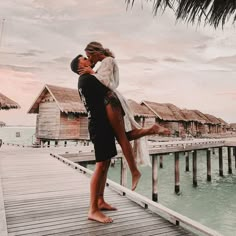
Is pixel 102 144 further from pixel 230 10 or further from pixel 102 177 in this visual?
pixel 230 10

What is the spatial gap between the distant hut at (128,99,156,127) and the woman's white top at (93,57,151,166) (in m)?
24.6

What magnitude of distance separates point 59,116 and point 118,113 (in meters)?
18.3

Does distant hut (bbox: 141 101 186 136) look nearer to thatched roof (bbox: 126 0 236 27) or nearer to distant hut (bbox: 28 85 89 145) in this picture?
distant hut (bbox: 28 85 89 145)

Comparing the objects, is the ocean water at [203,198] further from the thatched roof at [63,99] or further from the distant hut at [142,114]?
the distant hut at [142,114]

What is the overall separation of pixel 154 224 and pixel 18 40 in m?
18.1

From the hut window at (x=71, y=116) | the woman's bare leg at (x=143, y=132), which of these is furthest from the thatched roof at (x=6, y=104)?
the woman's bare leg at (x=143, y=132)

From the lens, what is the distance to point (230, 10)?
186cm

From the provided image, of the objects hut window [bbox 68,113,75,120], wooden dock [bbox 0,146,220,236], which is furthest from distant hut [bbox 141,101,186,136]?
wooden dock [bbox 0,146,220,236]

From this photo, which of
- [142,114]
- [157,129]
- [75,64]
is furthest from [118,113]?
[142,114]

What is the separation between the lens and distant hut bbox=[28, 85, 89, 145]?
20.3m

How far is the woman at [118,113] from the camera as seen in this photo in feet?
8.60

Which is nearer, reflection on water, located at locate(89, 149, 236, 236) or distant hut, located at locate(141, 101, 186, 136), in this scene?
reflection on water, located at locate(89, 149, 236, 236)

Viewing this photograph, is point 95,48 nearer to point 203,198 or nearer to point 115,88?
point 115,88

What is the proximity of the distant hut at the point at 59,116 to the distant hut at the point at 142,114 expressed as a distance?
763 centimetres
